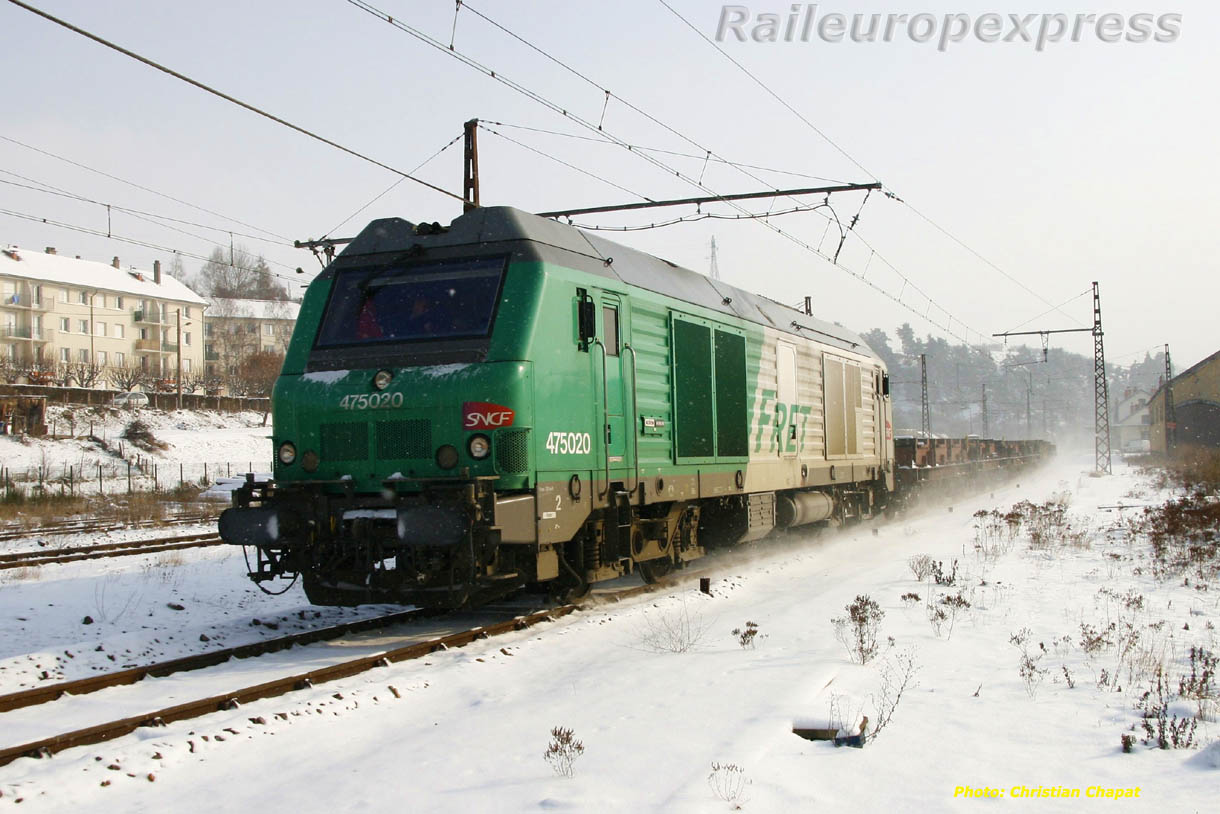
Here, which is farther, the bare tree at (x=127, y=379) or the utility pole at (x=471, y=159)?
the bare tree at (x=127, y=379)

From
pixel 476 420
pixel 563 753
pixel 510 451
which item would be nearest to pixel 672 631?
pixel 510 451

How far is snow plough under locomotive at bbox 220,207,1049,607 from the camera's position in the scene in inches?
337

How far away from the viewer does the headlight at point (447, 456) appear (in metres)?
8.62

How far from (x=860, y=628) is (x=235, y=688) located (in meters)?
5.08

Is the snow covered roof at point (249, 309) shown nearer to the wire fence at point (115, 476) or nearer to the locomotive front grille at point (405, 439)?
the wire fence at point (115, 476)

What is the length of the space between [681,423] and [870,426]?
896cm

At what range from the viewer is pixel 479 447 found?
8.55 metres

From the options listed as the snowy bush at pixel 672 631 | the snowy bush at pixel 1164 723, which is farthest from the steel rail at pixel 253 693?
the snowy bush at pixel 1164 723

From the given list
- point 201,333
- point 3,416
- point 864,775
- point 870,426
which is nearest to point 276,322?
point 201,333

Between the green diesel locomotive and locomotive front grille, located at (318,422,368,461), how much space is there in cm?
2

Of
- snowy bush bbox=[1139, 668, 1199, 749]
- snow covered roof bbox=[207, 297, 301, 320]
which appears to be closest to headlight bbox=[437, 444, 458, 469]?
snowy bush bbox=[1139, 668, 1199, 749]

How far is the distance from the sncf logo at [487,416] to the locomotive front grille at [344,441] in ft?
3.78

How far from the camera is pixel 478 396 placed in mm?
8562

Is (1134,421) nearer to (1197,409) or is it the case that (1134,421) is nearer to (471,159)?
(1197,409)
